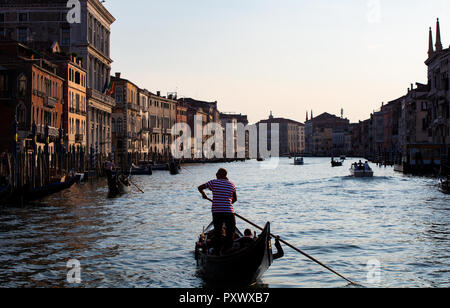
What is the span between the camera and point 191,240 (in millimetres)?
15609

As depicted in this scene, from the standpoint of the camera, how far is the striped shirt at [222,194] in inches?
396

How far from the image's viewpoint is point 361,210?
77.2ft

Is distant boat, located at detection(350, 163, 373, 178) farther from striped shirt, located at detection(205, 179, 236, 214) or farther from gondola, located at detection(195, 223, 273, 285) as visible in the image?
striped shirt, located at detection(205, 179, 236, 214)

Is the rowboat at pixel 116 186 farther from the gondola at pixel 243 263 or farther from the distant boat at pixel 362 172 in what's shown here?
the distant boat at pixel 362 172

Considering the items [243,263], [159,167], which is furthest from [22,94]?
[243,263]

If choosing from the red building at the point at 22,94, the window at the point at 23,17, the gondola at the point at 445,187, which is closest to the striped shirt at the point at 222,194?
the gondola at the point at 445,187

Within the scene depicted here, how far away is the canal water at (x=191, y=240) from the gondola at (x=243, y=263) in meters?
0.64

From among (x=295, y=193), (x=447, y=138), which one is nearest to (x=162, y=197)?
(x=295, y=193)

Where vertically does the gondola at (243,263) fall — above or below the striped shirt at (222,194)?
below

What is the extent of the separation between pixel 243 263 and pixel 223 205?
1.08 meters

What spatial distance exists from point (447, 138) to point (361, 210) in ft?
104

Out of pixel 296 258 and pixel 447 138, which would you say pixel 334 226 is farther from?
pixel 447 138

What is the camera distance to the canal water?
11.2 meters

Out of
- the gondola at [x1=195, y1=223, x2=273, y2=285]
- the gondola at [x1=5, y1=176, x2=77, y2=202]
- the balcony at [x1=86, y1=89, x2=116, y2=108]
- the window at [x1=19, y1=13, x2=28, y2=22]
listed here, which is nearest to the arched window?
the balcony at [x1=86, y1=89, x2=116, y2=108]
